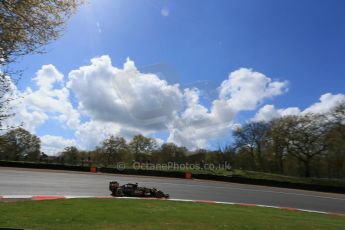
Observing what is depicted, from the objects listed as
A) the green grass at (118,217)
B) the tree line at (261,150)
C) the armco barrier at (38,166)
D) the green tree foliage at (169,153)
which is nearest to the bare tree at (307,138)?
the tree line at (261,150)

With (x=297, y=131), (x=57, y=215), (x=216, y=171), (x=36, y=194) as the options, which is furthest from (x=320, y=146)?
(x=57, y=215)

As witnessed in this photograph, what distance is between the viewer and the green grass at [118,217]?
10.7 m

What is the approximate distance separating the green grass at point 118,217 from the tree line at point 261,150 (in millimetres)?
2312

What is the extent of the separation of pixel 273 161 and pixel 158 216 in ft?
262

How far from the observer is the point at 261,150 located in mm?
95250

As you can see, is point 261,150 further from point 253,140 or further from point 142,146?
point 142,146

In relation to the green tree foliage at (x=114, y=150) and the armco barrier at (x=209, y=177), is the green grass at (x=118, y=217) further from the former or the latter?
the green tree foliage at (x=114, y=150)

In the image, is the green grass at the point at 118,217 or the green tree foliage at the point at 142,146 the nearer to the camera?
the green grass at the point at 118,217

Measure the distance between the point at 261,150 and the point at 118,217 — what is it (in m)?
86.2

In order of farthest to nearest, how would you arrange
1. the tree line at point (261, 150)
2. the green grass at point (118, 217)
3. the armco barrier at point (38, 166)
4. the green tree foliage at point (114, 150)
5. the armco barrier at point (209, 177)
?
the green tree foliage at point (114, 150) < the tree line at point (261, 150) < the armco barrier at point (38, 166) < the armco barrier at point (209, 177) < the green grass at point (118, 217)

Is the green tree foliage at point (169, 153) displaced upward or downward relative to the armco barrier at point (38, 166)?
upward

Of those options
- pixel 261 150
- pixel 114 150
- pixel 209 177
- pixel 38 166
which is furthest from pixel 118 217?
pixel 114 150

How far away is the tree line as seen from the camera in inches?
2402

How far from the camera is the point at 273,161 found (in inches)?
3511
